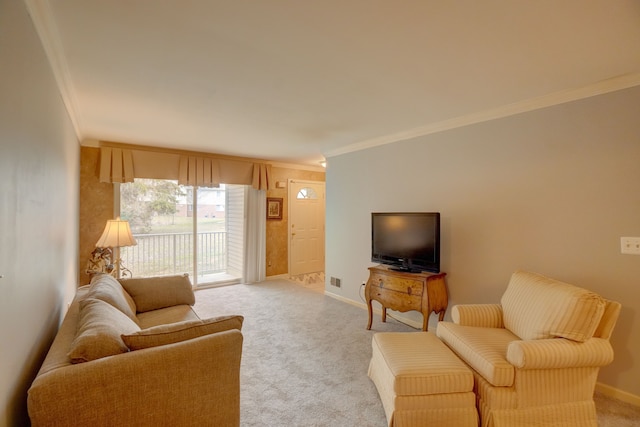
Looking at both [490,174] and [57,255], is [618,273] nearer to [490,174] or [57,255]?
[490,174]

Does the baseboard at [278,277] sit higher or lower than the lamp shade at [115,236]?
lower

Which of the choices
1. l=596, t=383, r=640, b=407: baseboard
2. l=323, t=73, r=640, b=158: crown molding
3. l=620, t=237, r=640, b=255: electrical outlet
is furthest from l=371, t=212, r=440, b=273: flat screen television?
l=596, t=383, r=640, b=407: baseboard

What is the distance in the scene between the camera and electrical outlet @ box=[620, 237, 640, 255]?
209 cm

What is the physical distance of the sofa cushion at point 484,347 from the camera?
1737 mm

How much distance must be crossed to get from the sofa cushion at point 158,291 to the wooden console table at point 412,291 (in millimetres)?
1986

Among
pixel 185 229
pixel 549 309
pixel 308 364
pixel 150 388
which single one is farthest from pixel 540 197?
pixel 185 229

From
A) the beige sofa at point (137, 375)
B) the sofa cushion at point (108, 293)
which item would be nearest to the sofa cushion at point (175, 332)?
the beige sofa at point (137, 375)

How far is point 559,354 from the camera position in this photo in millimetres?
1708

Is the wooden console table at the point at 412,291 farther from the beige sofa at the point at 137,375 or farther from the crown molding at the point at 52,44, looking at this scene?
the crown molding at the point at 52,44

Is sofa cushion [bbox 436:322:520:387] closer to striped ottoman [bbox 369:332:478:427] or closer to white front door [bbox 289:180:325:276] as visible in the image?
striped ottoman [bbox 369:332:478:427]

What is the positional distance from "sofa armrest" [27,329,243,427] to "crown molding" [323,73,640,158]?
2873 millimetres

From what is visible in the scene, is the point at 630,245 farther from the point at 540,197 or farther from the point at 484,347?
the point at 484,347

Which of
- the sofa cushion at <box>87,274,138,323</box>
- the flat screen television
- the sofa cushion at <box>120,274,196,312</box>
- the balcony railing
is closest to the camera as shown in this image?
the sofa cushion at <box>87,274,138,323</box>

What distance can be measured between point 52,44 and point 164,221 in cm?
377
